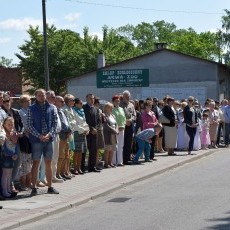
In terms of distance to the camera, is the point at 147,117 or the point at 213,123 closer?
the point at 147,117

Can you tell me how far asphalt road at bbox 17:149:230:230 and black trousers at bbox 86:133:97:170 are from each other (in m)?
1.60

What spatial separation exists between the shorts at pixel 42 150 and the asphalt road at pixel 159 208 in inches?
47.9

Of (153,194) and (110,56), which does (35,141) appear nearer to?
(153,194)

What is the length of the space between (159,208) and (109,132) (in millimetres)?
6113

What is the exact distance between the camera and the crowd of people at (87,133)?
464 inches

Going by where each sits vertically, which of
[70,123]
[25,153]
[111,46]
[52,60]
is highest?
[111,46]

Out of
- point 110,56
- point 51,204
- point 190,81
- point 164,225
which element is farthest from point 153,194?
point 110,56

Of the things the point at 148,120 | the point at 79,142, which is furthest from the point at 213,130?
the point at 79,142

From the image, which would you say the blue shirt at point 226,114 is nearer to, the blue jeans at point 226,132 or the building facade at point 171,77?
the blue jeans at point 226,132

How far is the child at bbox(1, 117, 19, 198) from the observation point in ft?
37.3

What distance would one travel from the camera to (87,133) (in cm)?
1478

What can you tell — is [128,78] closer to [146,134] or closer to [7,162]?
[146,134]

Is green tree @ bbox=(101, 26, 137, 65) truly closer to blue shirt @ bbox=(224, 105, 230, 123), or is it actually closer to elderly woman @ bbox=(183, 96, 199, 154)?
Answer: blue shirt @ bbox=(224, 105, 230, 123)

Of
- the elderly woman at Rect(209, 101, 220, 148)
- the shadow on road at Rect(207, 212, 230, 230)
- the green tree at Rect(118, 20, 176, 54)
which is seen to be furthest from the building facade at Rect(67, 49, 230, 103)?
the green tree at Rect(118, 20, 176, 54)
